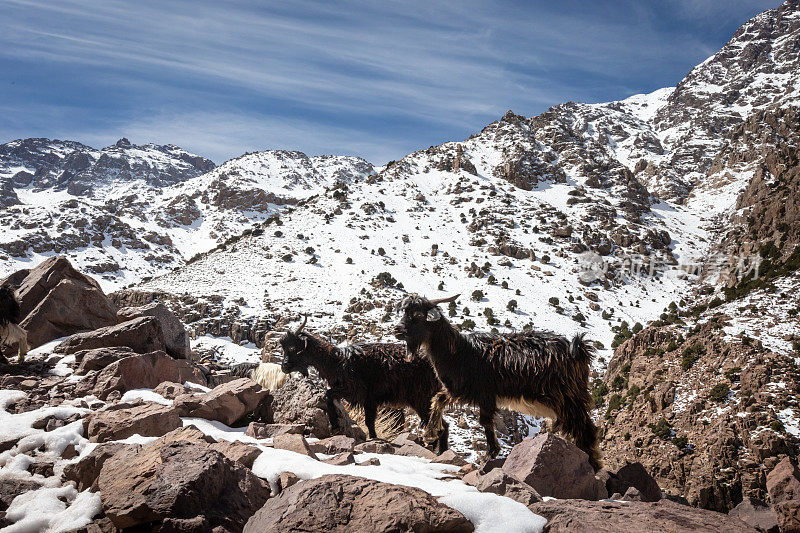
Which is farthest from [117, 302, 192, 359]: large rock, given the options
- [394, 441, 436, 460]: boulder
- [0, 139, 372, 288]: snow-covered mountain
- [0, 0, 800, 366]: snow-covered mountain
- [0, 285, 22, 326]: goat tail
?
[0, 139, 372, 288]: snow-covered mountain

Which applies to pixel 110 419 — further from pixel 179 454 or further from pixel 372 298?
pixel 372 298

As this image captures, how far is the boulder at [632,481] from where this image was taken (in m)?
4.93

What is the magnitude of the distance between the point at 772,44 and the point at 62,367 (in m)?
244

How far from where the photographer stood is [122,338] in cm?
884

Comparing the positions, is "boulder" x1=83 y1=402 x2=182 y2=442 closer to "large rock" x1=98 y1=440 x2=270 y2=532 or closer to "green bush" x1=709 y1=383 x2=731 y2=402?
"large rock" x1=98 y1=440 x2=270 y2=532

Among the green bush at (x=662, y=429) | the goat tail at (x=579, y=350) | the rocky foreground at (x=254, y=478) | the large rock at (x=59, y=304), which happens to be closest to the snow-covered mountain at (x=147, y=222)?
the large rock at (x=59, y=304)

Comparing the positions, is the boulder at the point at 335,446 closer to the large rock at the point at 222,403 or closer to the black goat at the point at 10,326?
the large rock at the point at 222,403

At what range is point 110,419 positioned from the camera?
5172mm

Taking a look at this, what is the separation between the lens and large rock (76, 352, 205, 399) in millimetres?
6801

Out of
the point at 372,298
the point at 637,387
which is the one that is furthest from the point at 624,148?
the point at 637,387

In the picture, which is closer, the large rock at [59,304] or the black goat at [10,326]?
the black goat at [10,326]

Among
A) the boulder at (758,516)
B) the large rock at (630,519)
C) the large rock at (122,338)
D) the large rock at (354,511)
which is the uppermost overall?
the large rock at (630,519)

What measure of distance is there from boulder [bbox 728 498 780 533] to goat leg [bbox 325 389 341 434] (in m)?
5.56

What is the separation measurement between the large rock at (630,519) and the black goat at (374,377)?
482cm
